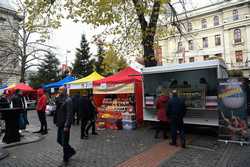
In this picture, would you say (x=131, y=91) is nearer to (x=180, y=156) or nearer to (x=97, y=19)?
(x=97, y=19)

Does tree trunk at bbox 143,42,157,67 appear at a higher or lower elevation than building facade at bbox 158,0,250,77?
lower

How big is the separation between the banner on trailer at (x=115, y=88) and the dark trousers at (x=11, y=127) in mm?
4822

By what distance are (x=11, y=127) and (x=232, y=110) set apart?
26.4ft

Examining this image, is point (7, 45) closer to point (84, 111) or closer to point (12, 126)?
point (12, 126)

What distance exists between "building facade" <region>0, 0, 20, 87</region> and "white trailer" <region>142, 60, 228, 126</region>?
702 inches

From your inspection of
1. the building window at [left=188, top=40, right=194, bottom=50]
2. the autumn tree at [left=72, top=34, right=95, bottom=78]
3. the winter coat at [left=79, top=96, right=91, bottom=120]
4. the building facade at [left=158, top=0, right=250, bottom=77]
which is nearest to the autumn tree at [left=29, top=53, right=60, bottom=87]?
the autumn tree at [left=72, top=34, right=95, bottom=78]

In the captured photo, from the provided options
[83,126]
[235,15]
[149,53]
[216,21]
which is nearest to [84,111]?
[83,126]

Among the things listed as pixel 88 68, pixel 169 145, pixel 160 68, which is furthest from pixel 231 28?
pixel 169 145

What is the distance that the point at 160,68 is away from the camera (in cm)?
1122

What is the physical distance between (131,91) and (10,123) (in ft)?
17.6

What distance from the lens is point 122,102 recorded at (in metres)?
12.5

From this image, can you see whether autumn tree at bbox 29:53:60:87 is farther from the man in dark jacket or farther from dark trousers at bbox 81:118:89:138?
the man in dark jacket


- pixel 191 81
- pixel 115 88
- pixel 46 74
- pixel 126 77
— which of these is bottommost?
pixel 115 88

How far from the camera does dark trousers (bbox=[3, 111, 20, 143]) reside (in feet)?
31.0
